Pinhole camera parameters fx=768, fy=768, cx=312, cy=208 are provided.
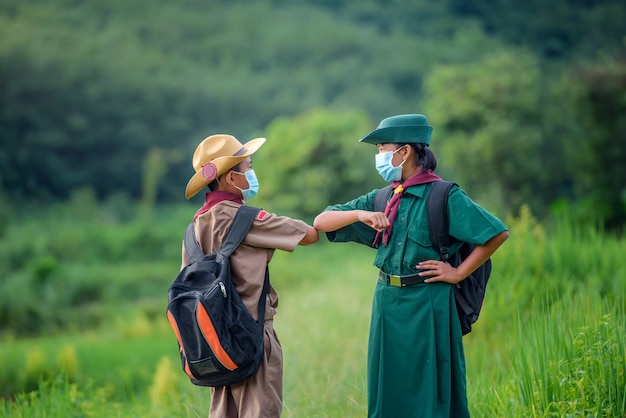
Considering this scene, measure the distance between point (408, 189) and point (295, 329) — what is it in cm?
482

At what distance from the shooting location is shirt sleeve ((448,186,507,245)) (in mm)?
3080

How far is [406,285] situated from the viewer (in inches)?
126

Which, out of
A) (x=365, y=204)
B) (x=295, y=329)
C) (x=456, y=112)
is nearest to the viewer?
(x=365, y=204)

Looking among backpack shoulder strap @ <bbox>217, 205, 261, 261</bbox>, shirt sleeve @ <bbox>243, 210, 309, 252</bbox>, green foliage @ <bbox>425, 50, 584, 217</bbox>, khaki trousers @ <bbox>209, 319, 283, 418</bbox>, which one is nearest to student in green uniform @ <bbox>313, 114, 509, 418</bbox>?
shirt sleeve @ <bbox>243, 210, 309, 252</bbox>

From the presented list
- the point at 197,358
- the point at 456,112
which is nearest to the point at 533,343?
the point at 197,358

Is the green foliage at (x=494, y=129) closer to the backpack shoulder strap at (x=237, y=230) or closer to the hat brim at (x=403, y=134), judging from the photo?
the hat brim at (x=403, y=134)

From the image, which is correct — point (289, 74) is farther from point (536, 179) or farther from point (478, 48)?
point (536, 179)

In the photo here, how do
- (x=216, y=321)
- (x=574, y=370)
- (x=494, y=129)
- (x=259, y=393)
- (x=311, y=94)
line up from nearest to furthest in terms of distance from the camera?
(x=216, y=321) → (x=259, y=393) → (x=574, y=370) → (x=494, y=129) → (x=311, y=94)

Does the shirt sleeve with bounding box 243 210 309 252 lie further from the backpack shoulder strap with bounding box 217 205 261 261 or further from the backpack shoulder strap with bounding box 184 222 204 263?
the backpack shoulder strap with bounding box 184 222 204 263

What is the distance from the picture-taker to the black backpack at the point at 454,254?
3.16 meters

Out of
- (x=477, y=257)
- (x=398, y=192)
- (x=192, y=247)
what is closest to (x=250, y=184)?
(x=192, y=247)

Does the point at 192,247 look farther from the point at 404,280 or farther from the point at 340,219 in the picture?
the point at 404,280

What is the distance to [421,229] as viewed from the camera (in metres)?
3.18

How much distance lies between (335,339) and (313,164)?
347 inches
